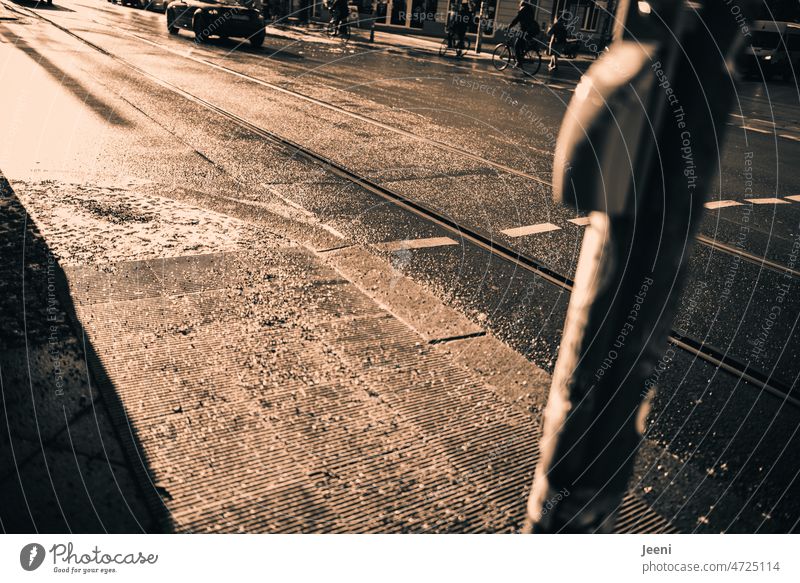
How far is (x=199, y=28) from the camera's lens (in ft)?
64.7

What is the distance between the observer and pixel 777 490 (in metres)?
2.82

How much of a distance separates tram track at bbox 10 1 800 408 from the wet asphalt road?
0.09 metres

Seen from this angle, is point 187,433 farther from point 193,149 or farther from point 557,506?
point 193,149

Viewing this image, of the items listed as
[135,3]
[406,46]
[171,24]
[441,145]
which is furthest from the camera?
[135,3]

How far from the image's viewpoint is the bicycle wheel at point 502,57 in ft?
68.4

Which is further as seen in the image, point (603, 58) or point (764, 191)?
point (764, 191)

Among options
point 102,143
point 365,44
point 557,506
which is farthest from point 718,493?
point 365,44

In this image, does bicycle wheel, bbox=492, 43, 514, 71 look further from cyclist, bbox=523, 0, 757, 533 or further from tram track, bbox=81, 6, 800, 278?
cyclist, bbox=523, 0, 757, 533

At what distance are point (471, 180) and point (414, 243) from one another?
225 centimetres

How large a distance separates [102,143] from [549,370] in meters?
6.24

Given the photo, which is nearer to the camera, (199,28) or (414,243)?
(414,243)

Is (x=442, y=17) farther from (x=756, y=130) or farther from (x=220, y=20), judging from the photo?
(x=756, y=130)

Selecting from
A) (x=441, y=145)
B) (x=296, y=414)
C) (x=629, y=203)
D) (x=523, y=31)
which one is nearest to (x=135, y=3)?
(x=523, y=31)

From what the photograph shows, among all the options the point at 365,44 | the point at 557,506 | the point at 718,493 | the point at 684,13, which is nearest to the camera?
the point at 684,13
